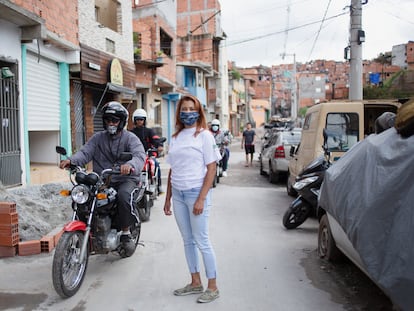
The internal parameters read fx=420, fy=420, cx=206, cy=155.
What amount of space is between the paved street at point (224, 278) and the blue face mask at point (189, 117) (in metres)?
1.64

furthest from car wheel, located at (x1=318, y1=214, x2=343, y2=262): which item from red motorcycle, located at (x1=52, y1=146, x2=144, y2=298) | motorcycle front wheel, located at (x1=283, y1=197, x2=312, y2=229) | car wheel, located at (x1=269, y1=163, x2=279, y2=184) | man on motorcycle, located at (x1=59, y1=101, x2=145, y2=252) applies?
car wheel, located at (x1=269, y1=163, x2=279, y2=184)

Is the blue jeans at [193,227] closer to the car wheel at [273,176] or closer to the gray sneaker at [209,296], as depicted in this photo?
the gray sneaker at [209,296]

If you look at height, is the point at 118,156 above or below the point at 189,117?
below

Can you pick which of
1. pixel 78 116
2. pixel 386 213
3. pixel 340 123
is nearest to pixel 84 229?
pixel 386 213

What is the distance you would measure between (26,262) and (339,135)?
5652 millimetres

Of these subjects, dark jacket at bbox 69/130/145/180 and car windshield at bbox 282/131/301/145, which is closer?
dark jacket at bbox 69/130/145/180

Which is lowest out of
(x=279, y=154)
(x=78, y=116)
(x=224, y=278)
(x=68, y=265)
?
(x=224, y=278)

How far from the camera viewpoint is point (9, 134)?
26.7 feet

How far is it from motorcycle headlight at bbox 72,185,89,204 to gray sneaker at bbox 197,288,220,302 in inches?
56.2

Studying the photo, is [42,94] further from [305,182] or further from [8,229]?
[305,182]

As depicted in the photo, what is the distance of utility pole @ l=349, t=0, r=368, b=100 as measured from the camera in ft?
38.1

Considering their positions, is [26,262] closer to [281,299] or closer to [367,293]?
[281,299]

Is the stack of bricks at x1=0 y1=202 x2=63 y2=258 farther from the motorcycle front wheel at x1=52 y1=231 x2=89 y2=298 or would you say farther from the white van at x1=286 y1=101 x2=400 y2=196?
the white van at x1=286 y1=101 x2=400 y2=196

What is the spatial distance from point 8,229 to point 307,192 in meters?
4.06
